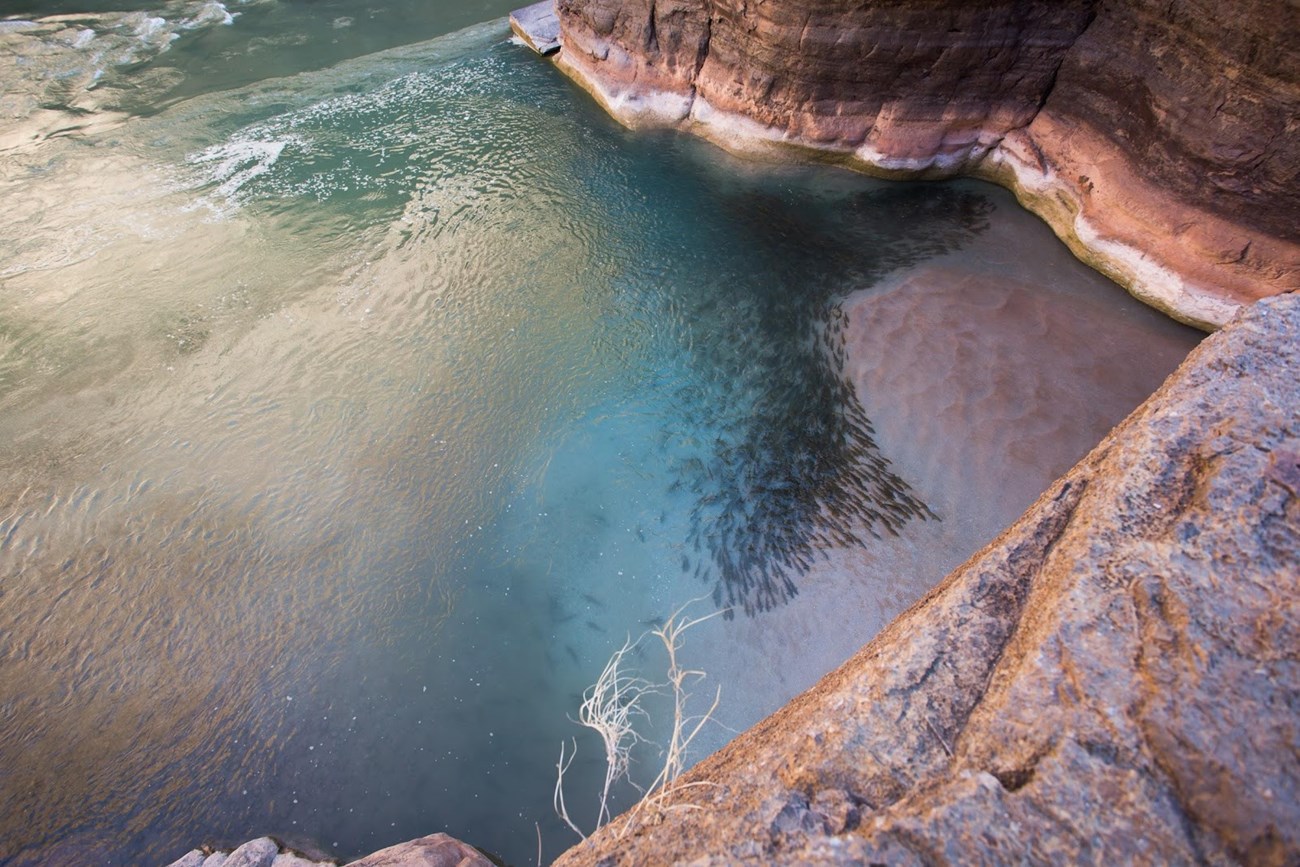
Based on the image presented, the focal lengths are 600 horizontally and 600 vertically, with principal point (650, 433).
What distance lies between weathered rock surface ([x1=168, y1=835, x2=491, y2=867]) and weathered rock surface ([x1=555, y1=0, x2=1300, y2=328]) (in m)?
6.24

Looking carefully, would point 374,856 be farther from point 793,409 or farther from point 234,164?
point 234,164

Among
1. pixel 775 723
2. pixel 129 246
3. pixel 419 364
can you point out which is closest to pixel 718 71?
pixel 419 364

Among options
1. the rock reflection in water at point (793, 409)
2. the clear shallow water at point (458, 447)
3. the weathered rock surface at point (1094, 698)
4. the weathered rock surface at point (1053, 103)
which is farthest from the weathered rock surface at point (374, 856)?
the weathered rock surface at point (1053, 103)

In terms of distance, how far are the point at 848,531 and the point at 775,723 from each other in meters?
2.21

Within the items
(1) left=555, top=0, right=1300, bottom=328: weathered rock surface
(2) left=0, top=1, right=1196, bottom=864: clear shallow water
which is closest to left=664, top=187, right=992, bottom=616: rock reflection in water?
(2) left=0, top=1, right=1196, bottom=864: clear shallow water

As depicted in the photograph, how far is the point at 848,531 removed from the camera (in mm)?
3914

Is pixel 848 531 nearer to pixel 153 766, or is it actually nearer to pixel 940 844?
pixel 940 844

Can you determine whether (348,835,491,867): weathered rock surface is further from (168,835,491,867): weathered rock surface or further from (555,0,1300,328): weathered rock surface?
(555,0,1300,328): weathered rock surface

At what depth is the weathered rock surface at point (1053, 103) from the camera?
425 cm

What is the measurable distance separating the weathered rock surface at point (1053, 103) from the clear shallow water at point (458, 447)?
1.26 ft

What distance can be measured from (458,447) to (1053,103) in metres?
6.32

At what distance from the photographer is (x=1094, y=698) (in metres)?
1.32

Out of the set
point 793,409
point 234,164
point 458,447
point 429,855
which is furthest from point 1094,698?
point 234,164

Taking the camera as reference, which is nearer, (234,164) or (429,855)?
(429,855)
